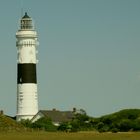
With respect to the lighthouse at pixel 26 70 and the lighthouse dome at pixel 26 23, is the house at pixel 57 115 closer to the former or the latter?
the lighthouse at pixel 26 70

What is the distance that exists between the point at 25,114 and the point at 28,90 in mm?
5124

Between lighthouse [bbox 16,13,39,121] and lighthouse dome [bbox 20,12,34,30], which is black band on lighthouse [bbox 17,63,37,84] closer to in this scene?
lighthouse [bbox 16,13,39,121]

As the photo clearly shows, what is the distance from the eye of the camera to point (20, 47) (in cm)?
10419

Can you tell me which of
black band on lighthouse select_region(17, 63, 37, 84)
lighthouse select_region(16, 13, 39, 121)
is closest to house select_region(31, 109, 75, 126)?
lighthouse select_region(16, 13, 39, 121)

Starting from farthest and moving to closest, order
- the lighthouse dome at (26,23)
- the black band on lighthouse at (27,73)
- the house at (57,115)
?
the house at (57,115)
the lighthouse dome at (26,23)
the black band on lighthouse at (27,73)

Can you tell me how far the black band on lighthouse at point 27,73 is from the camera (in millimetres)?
98500

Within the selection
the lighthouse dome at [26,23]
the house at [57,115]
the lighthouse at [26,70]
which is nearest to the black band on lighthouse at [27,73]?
the lighthouse at [26,70]

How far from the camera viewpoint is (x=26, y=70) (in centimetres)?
9950

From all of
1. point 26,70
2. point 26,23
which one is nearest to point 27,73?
point 26,70

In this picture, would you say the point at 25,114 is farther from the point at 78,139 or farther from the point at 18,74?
the point at 78,139

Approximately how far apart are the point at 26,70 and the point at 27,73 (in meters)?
1.09

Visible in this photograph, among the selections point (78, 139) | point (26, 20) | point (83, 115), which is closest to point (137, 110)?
point (83, 115)

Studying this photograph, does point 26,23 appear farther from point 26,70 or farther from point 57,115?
point 57,115

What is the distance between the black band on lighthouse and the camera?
98500mm
